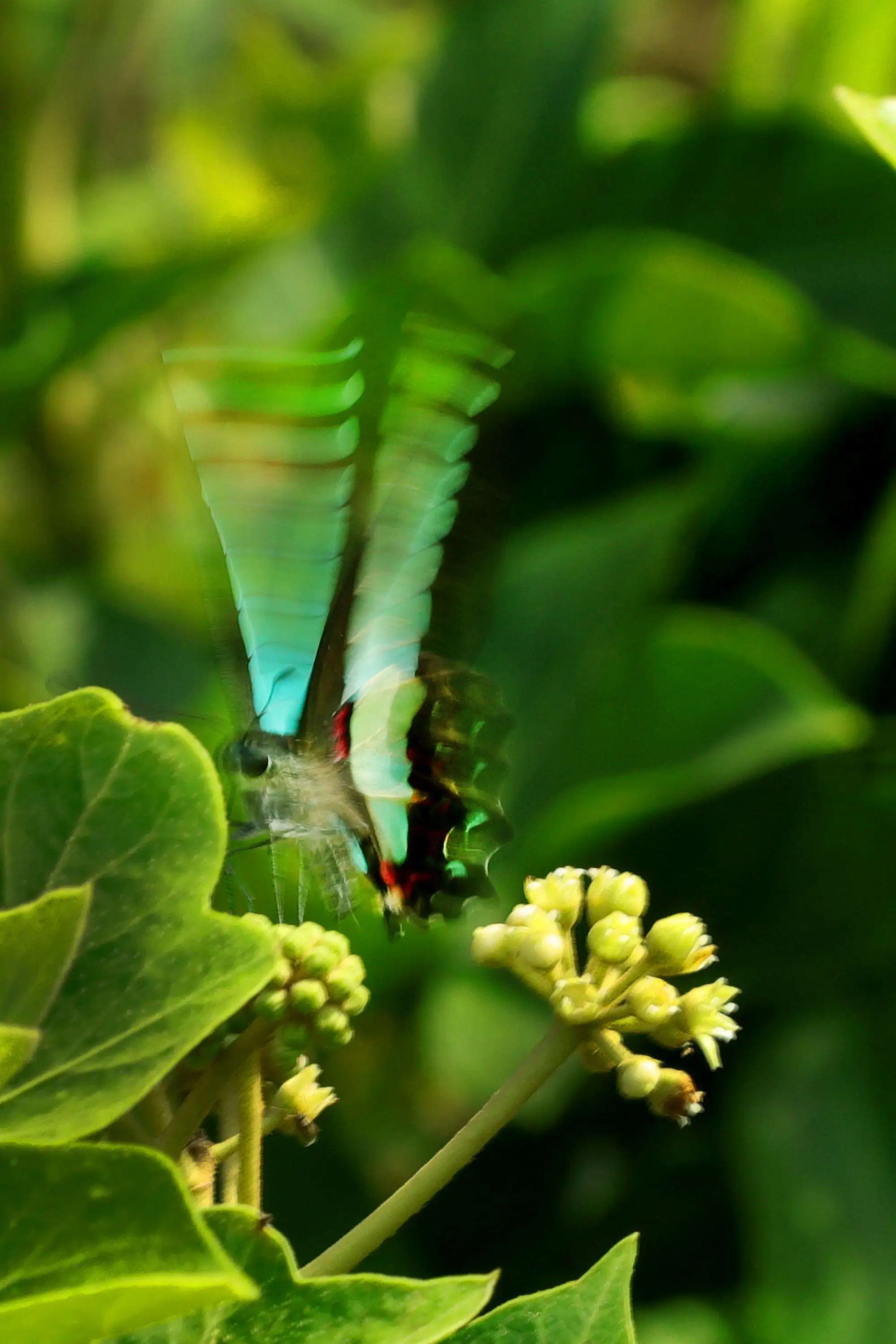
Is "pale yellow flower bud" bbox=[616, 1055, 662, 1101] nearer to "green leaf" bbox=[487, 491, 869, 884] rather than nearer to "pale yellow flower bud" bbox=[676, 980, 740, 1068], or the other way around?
"pale yellow flower bud" bbox=[676, 980, 740, 1068]

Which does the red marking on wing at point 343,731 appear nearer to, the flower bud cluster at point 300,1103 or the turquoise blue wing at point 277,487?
the turquoise blue wing at point 277,487

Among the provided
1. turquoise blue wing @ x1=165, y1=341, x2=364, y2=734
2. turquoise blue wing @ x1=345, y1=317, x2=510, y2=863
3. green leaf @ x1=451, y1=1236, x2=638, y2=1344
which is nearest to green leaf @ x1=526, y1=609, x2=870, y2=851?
turquoise blue wing @ x1=345, y1=317, x2=510, y2=863

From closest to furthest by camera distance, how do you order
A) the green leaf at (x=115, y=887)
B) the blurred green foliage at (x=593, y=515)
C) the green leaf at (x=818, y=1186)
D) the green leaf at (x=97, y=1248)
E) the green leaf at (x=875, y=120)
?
the green leaf at (x=97, y=1248), the green leaf at (x=115, y=887), the green leaf at (x=875, y=120), the green leaf at (x=818, y=1186), the blurred green foliage at (x=593, y=515)

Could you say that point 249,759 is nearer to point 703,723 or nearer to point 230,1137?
point 230,1137

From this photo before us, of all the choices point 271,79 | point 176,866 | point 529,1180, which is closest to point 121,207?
point 271,79

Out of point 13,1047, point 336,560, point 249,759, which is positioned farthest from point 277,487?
point 13,1047

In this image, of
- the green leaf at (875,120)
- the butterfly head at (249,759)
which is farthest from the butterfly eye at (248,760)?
the green leaf at (875,120)
